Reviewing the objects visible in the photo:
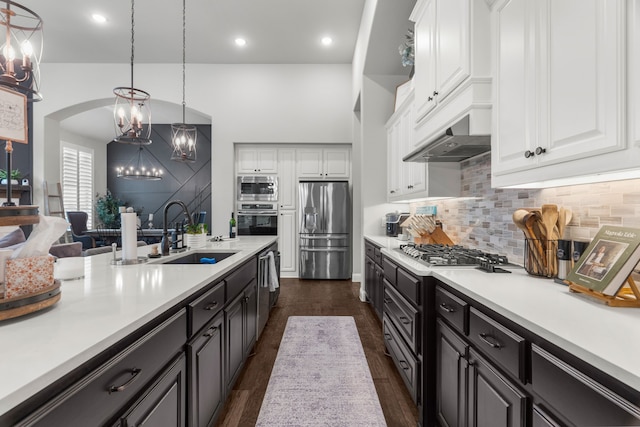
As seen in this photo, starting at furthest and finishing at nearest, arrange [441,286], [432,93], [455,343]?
[432,93] < [441,286] < [455,343]

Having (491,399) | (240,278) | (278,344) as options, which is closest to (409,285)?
(491,399)

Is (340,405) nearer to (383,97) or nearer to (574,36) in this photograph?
(574,36)

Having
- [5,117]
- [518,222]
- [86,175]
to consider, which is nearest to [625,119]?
[518,222]

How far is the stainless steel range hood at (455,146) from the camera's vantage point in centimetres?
171

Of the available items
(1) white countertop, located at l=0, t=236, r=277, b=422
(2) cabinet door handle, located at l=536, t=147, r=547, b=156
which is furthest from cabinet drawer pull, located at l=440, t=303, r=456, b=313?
(1) white countertop, located at l=0, t=236, r=277, b=422

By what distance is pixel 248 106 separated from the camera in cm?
560

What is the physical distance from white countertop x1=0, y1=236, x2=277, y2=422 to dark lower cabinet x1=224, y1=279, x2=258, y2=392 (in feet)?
1.52

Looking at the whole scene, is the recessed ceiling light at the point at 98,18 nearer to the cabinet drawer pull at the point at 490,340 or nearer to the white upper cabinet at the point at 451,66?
the white upper cabinet at the point at 451,66

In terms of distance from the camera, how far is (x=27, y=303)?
84cm

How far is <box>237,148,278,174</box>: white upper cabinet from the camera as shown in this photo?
573 cm

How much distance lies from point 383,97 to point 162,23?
3310 millimetres

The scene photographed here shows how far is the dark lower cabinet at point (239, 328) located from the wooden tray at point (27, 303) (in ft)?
3.02

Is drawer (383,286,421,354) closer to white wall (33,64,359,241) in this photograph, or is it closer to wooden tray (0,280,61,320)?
wooden tray (0,280,61,320)

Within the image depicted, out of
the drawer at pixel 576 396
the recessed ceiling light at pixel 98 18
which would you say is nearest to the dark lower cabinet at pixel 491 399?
the drawer at pixel 576 396
